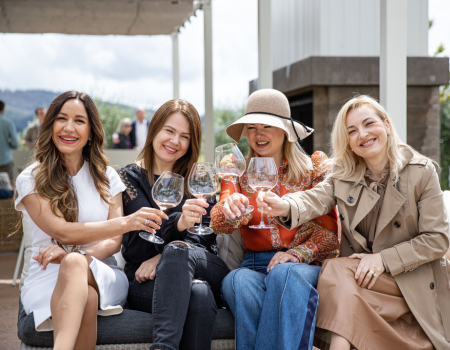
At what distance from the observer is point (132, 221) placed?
6.75 feet

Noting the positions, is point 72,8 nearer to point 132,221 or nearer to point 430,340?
point 132,221

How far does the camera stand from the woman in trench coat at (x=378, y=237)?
6.43 ft

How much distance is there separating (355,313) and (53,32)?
793cm

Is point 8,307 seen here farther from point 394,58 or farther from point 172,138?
point 394,58

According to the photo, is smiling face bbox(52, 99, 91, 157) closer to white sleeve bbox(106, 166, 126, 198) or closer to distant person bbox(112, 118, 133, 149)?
white sleeve bbox(106, 166, 126, 198)

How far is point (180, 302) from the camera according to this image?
200 centimetres

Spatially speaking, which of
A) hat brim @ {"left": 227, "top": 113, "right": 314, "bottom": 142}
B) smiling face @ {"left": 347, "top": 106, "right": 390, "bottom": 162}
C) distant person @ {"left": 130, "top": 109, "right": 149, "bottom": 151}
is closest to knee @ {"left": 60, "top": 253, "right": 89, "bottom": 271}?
hat brim @ {"left": 227, "top": 113, "right": 314, "bottom": 142}

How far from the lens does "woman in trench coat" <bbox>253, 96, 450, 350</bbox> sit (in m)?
1.96

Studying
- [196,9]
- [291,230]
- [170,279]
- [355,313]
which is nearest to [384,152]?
[291,230]

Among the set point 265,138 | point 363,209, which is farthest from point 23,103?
point 363,209

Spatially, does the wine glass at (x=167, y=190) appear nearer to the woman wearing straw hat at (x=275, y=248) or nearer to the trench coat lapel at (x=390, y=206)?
the woman wearing straw hat at (x=275, y=248)

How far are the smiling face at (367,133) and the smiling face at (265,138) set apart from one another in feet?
1.38

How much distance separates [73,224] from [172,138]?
2.20ft

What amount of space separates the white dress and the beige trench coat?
0.84m
